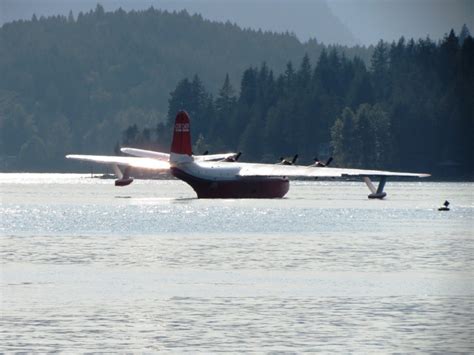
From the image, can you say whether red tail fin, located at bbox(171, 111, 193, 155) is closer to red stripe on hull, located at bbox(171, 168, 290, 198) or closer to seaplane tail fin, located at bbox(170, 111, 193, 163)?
seaplane tail fin, located at bbox(170, 111, 193, 163)

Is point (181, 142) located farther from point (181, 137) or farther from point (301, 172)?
point (301, 172)

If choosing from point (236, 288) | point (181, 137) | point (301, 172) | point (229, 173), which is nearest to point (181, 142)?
point (181, 137)

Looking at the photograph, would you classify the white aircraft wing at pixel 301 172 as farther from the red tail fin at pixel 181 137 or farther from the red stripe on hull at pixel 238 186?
the red tail fin at pixel 181 137

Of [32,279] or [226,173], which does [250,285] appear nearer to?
[32,279]

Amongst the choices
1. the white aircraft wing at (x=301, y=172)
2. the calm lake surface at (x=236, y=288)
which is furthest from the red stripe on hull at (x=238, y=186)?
the calm lake surface at (x=236, y=288)

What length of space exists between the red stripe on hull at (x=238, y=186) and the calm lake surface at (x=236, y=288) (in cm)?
5028

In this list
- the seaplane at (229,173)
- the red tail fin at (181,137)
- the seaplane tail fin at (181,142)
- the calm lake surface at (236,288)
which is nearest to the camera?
the calm lake surface at (236,288)

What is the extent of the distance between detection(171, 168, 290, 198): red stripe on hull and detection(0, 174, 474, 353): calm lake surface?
165 feet

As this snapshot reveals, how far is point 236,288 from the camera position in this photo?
49438mm

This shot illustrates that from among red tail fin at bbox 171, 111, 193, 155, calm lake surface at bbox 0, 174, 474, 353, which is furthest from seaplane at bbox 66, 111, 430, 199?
calm lake surface at bbox 0, 174, 474, 353

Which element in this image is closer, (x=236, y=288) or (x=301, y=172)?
(x=236, y=288)

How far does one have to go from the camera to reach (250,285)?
50.7 metres

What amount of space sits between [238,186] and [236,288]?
325 feet

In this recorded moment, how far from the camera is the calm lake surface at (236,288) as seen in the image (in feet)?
119
